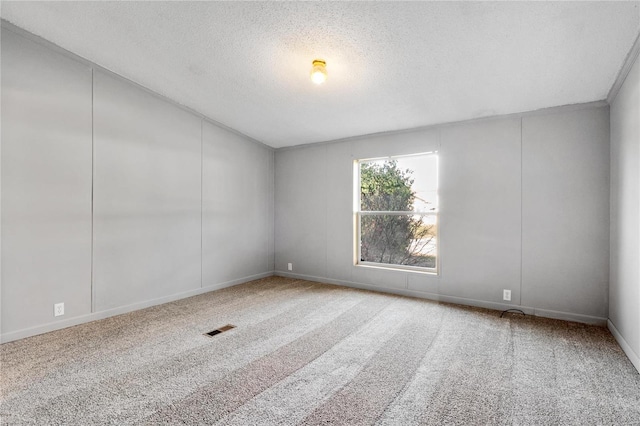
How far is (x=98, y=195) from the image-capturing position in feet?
11.3

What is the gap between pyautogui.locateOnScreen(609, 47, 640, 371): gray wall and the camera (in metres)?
2.42

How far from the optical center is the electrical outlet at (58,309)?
3121mm

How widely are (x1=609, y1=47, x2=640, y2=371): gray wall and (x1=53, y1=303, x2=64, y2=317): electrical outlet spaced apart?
5.09 metres

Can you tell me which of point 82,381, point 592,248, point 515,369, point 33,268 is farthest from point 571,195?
point 33,268

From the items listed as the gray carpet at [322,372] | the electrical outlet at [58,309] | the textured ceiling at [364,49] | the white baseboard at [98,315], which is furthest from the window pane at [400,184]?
the electrical outlet at [58,309]

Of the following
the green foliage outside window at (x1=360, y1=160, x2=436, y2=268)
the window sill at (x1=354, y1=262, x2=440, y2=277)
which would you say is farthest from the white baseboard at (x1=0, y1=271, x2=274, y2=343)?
the green foliage outside window at (x1=360, y1=160, x2=436, y2=268)

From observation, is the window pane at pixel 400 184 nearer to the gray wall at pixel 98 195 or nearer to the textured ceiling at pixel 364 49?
the textured ceiling at pixel 364 49

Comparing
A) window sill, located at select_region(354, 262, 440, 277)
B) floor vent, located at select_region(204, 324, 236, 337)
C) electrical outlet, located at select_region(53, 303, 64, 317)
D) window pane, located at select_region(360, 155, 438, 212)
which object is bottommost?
floor vent, located at select_region(204, 324, 236, 337)

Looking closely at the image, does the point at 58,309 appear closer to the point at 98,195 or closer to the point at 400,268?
the point at 98,195

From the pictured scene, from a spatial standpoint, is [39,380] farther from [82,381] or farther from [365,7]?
[365,7]

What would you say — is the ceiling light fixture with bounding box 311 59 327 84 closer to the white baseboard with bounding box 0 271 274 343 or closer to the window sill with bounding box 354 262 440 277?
the window sill with bounding box 354 262 440 277

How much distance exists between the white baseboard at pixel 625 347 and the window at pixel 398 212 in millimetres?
1834

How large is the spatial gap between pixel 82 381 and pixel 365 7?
339 centimetres

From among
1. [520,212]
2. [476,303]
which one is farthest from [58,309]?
[520,212]
